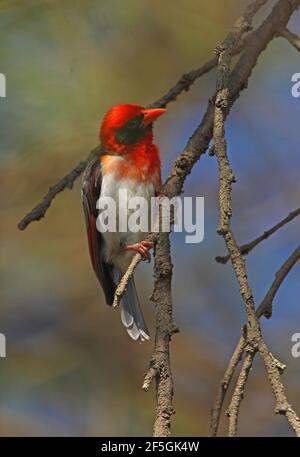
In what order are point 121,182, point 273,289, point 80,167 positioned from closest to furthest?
point 273,289 → point 80,167 → point 121,182

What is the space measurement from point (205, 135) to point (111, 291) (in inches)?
41.0

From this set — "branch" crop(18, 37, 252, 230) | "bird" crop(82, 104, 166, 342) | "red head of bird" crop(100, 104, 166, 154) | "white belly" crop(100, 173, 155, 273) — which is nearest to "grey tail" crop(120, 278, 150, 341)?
"bird" crop(82, 104, 166, 342)

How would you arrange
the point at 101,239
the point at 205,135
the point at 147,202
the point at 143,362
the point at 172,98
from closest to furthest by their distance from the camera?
the point at 205,135
the point at 172,98
the point at 147,202
the point at 101,239
the point at 143,362

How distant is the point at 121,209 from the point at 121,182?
100 millimetres

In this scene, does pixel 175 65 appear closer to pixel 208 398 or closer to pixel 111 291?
pixel 111 291

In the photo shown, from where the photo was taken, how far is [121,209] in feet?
10.4

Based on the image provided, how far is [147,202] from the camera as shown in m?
3.08

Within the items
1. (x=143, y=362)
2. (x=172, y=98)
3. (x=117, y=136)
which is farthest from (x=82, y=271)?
(x=172, y=98)

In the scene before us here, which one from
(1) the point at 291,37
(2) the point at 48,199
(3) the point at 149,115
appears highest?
(3) the point at 149,115

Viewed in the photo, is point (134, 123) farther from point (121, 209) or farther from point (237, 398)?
point (237, 398)

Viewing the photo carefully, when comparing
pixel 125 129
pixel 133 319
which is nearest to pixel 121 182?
pixel 125 129

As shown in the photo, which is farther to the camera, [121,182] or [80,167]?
[121,182]

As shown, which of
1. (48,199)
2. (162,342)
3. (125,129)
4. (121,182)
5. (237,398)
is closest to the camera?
(237,398)

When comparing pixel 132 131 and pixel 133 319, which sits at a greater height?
pixel 132 131
